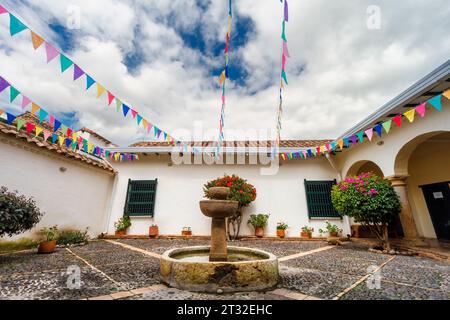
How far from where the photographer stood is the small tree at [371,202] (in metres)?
4.27

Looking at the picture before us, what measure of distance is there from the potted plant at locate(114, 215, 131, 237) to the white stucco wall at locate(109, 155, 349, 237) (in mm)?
188

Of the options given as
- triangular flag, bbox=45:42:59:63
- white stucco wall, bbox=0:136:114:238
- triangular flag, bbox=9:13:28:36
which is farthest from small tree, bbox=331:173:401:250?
white stucco wall, bbox=0:136:114:238

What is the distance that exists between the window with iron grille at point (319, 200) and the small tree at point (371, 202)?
74.8 inches

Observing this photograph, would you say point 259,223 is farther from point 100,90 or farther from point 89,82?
point 89,82

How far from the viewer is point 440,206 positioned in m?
6.01

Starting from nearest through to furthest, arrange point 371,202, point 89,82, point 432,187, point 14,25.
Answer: point 14,25
point 89,82
point 371,202
point 432,187

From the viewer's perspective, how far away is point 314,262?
11.5 feet

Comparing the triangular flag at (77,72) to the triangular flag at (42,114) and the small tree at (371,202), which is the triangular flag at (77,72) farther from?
the small tree at (371,202)

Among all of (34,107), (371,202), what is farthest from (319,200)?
(34,107)

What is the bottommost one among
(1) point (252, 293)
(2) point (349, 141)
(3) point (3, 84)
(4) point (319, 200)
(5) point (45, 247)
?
(1) point (252, 293)

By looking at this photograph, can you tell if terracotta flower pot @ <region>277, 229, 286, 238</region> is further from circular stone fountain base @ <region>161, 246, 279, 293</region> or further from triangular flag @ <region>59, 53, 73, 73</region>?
triangular flag @ <region>59, 53, 73, 73</region>

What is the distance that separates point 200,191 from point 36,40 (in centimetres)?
551
